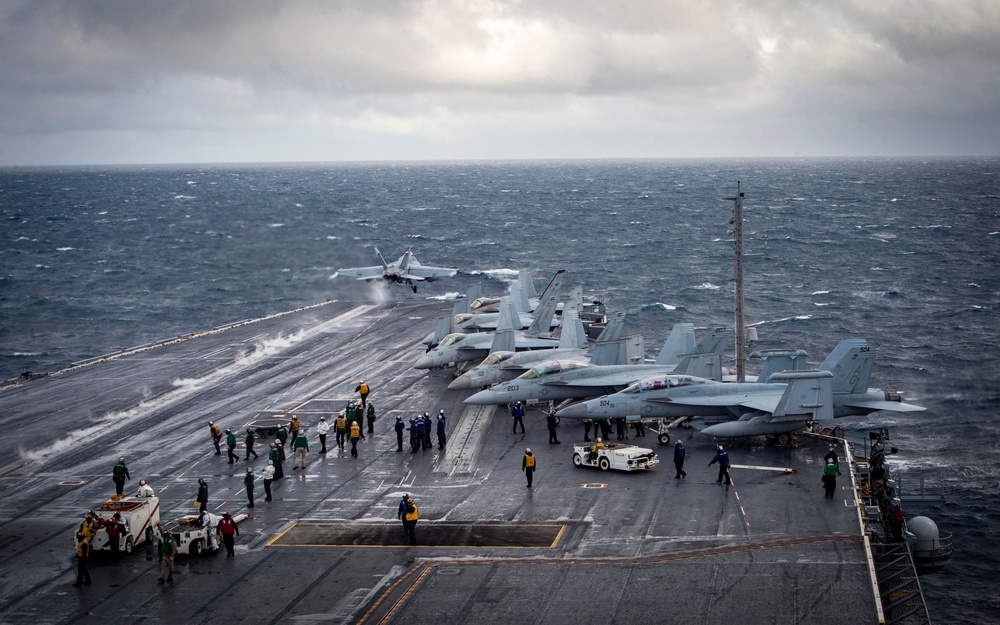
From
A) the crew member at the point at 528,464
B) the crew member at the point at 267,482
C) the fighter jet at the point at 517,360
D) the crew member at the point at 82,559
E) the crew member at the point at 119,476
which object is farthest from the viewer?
the fighter jet at the point at 517,360

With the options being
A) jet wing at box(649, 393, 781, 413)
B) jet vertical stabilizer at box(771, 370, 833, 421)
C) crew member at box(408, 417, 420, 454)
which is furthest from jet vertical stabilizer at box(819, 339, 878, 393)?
crew member at box(408, 417, 420, 454)

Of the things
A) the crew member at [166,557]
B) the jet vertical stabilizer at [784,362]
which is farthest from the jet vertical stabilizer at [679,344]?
the crew member at [166,557]

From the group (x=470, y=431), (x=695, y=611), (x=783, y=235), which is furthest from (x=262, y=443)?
(x=783, y=235)

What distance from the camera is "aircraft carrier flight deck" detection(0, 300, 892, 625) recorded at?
24.9m

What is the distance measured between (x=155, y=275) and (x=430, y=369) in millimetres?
83825

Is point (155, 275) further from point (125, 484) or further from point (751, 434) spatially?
point (751, 434)

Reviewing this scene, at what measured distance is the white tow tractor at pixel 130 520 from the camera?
95.8 feet

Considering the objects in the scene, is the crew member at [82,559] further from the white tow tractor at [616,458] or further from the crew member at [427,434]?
the white tow tractor at [616,458]

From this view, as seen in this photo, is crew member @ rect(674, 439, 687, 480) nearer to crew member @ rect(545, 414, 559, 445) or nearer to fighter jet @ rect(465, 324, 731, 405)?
crew member @ rect(545, 414, 559, 445)

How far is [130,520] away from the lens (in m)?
29.5

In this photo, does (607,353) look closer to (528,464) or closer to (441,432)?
(441,432)

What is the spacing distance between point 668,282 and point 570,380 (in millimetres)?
67421

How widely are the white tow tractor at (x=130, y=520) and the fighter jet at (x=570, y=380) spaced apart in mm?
16222

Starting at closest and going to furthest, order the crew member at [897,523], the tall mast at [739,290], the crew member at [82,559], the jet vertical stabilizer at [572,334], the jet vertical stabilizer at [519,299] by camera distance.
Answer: the crew member at [82,559]
the crew member at [897,523]
the tall mast at [739,290]
the jet vertical stabilizer at [572,334]
the jet vertical stabilizer at [519,299]
